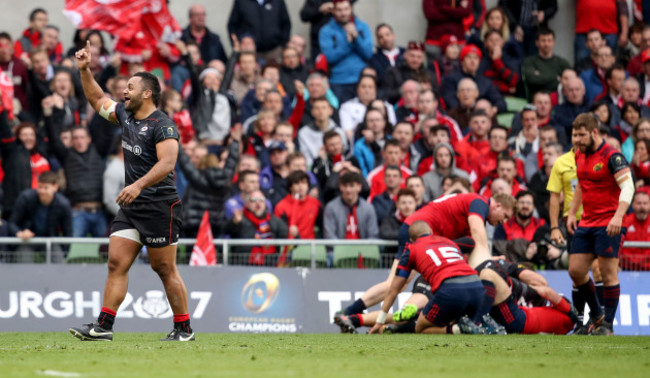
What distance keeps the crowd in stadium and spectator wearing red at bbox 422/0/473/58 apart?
0.03 meters

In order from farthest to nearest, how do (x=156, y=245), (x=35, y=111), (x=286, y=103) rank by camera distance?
(x=286, y=103)
(x=35, y=111)
(x=156, y=245)

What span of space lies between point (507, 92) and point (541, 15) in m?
A: 1.96

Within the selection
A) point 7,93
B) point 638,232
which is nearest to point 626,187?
point 638,232

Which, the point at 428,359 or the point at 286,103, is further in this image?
the point at 286,103

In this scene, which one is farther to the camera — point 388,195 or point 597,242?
point 388,195

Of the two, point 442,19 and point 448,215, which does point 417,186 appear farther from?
Result: point 442,19

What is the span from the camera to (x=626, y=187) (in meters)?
11.6

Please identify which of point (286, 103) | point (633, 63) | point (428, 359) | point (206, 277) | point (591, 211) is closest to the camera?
point (428, 359)

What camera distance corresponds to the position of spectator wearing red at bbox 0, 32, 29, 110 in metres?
16.4

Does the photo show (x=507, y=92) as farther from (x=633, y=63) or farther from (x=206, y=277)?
(x=206, y=277)

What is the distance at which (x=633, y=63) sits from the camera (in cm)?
1948

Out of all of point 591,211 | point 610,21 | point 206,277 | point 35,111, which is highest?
point 610,21

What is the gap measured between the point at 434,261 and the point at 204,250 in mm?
3810

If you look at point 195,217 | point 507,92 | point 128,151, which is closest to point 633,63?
point 507,92
